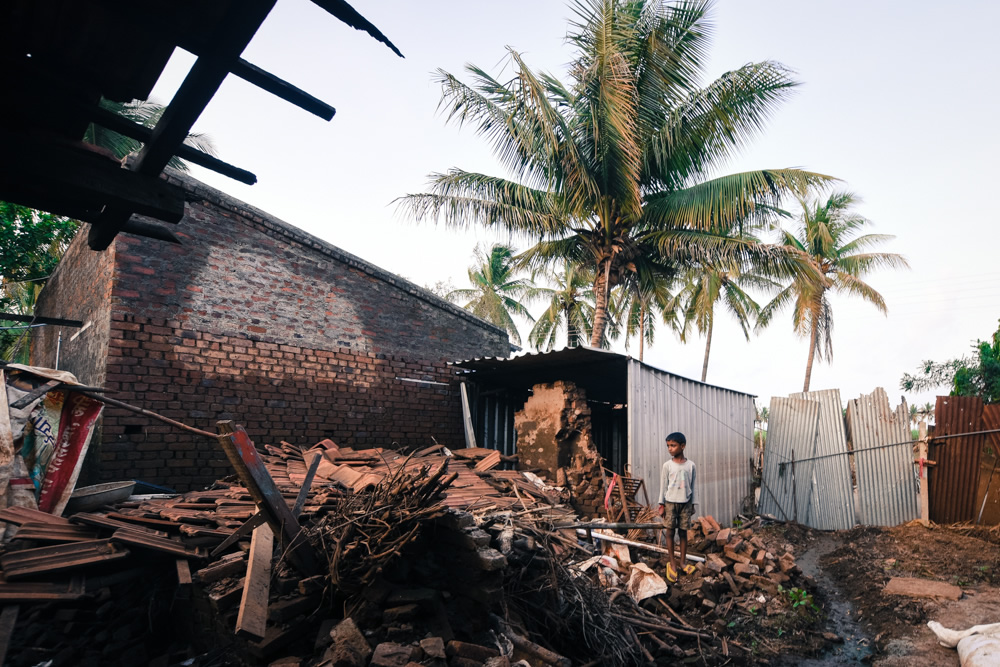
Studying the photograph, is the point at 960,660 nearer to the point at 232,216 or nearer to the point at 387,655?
the point at 387,655

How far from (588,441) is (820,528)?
16.7 ft

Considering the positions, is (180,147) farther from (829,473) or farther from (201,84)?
(829,473)

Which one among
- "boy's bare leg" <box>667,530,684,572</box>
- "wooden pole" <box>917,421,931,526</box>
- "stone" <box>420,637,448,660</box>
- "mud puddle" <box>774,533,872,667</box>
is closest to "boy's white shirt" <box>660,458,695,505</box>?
"boy's bare leg" <box>667,530,684,572</box>

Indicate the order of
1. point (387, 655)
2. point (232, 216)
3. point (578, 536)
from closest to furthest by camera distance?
point (387, 655), point (578, 536), point (232, 216)

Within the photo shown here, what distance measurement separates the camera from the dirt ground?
4.97 meters

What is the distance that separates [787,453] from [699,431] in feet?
7.80

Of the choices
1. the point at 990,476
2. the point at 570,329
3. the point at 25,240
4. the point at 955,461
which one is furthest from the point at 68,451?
the point at 570,329

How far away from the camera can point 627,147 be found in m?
10.1

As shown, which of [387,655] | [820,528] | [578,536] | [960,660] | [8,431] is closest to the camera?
[387,655]

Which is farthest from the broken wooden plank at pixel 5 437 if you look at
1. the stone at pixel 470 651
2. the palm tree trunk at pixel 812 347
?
the palm tree trunk at pixel 812 347

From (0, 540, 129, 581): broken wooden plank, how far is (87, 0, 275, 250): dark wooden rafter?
3651 millimetres

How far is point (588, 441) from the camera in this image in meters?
8.84

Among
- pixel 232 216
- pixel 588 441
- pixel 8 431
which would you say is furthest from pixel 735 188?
pixel 8 431

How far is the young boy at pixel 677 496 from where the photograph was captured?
6.43 metres
